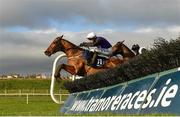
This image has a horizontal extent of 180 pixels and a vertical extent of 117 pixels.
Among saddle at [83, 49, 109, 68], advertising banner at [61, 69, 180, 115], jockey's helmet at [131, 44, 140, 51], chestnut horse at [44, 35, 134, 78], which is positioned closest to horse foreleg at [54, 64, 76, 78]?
chestnut horse at [44, 35, 134, 78]

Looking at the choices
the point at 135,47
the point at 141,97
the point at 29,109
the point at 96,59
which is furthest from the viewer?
the point at 29,109

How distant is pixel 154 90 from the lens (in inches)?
351

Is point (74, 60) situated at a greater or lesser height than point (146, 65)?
lesser

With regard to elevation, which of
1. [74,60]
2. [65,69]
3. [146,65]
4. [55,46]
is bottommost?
[65,69]

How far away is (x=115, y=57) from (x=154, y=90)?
24.6ft

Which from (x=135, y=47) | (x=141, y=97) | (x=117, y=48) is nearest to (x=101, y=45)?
(x=117, y=48)

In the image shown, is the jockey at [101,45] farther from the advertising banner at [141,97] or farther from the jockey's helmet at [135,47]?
the advertising banner at [141,97]

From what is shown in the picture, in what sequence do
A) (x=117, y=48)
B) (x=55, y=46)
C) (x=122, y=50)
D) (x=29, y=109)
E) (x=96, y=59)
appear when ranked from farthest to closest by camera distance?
(x=29, y=109)
(x=55, y=46)
(x=96, y=59)
(x=122, y=50)
(x=117, y=48)

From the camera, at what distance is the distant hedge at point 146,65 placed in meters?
9.06

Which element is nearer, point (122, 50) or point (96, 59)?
point (122, 50)

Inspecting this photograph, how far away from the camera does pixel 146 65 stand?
10.3 meters

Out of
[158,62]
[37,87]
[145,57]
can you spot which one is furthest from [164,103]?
[37,87]

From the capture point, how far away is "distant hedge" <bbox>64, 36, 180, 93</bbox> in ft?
29.7

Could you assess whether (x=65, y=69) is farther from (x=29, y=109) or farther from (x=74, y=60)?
(x=29, y=109)
